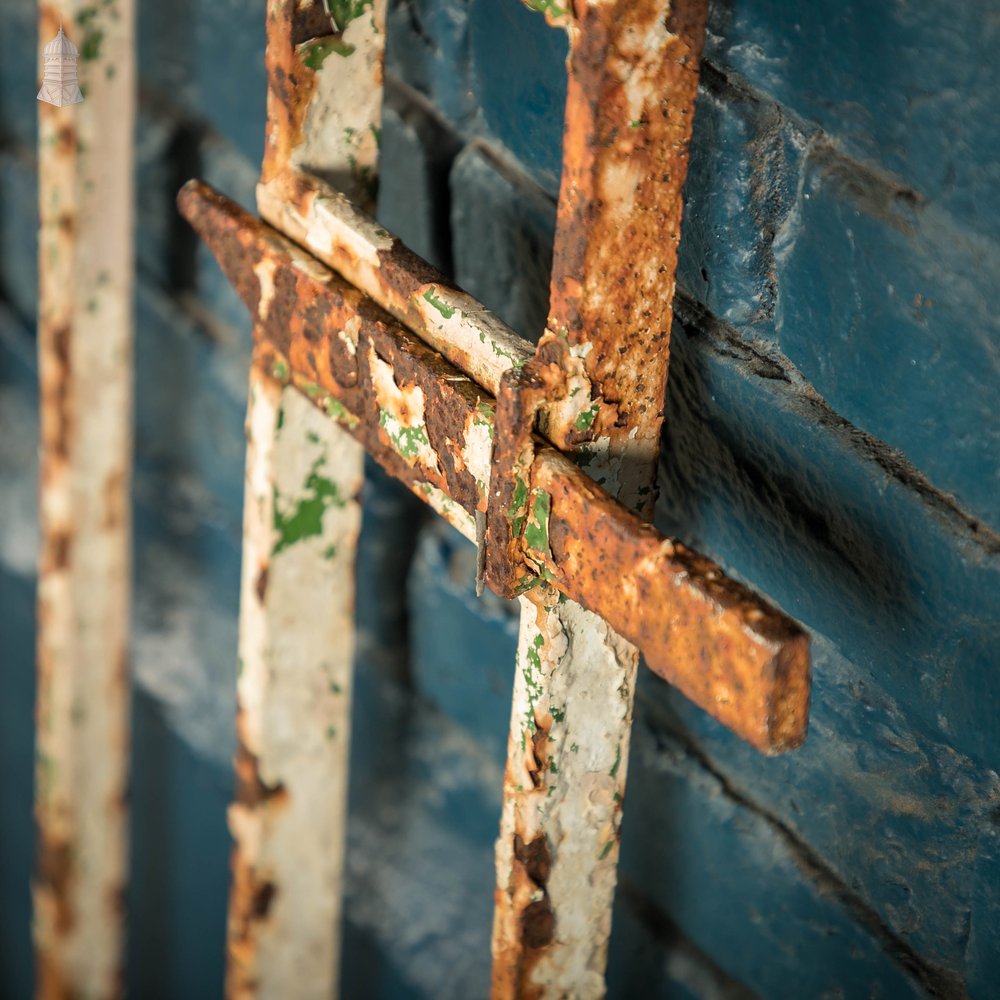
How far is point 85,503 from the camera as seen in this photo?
1.38 m

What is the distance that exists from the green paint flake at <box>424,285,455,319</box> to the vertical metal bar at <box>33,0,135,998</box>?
1.80 ft

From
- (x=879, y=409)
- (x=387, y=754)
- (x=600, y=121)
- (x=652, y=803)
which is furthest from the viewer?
(x=387, y=754)

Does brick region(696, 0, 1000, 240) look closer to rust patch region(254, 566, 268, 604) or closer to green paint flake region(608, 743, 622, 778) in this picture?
green paint flake region(608, 743, 622, 778)

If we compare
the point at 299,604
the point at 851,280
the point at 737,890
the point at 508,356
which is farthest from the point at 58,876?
the point at 851,280

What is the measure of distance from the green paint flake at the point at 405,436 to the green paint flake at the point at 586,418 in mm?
109

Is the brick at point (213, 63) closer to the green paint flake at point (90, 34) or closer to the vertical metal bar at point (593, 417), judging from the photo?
the green paint flake at point (90, 34)

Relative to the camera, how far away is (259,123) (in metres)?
1.24

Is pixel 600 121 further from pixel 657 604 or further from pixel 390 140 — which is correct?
pixel 390 140

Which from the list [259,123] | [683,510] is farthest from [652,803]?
[259,123]

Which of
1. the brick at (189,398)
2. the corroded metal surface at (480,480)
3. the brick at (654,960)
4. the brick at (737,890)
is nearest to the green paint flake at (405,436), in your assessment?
the corroded metal surface at (480,480)

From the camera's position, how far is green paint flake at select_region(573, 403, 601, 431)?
28.6 inches

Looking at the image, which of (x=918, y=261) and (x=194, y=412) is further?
(x=194, y=412)

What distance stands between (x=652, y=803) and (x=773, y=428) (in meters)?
0.37

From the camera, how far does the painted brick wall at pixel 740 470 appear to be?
73 cm
